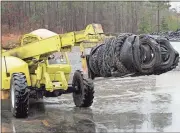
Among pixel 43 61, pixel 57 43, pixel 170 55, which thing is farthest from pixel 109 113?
pixel 170 55

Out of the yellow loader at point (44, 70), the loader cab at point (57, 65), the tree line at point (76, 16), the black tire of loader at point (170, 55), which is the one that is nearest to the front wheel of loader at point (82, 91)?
the yellow loader at point (44, 70)

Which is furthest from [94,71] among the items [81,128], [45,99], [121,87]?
[121,87]

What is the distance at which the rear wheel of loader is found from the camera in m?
9.15

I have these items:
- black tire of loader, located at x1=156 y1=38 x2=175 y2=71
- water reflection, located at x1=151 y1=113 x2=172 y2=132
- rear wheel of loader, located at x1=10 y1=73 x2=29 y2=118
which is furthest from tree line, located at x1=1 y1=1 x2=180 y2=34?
black tire of loader, located at x1=156 y1=38 x2=175 y2=71

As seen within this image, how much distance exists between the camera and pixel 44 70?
1002 centimetres

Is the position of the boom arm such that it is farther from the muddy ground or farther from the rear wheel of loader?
the muddy ground

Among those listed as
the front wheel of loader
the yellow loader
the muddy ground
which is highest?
the yellow loader

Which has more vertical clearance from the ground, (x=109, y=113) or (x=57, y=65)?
(x=57, y=65)

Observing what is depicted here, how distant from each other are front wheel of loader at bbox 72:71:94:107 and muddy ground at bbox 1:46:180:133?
0.67 ft

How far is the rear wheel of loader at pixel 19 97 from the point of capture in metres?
9.15

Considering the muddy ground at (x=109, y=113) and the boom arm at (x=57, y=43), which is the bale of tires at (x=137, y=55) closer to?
the boom arm at (x=57, y=43)

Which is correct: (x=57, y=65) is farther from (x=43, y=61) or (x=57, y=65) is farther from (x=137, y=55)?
(x=137, y=55)

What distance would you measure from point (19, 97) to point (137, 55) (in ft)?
10.3

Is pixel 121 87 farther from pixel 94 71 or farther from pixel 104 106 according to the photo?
pixel 94 71
